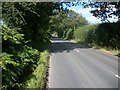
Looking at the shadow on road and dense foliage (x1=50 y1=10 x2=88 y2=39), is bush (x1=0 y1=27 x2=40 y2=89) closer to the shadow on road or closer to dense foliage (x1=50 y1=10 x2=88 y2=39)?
the shadow on road

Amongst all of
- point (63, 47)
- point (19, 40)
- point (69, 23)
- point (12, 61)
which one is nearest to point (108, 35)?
point (63, 47)

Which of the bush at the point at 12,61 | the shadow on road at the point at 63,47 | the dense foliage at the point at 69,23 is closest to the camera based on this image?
the bush at the point at 12,61

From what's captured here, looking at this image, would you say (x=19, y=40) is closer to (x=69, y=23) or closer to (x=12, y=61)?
(x=12, y=61)

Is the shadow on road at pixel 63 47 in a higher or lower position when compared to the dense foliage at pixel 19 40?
lower

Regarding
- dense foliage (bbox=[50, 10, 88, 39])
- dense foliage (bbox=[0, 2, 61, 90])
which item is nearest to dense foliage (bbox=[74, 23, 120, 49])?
dense foliage (bbox=[0, 2, 61, 90])

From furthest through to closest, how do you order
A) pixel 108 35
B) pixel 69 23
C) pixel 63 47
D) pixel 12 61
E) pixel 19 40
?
pixel 69 23 → pixel 63 47 → pixel 108 35 → pixel 19 40 → pixel 12 61

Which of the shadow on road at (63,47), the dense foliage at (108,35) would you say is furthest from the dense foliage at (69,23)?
the dense foliage at (108,35)

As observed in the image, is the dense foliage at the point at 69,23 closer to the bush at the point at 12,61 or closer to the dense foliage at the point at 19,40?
the dense foliage at the point at 19,40

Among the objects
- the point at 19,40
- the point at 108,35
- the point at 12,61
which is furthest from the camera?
the point at 108,35

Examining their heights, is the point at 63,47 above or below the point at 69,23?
below

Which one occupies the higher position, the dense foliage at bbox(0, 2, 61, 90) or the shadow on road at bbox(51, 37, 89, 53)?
the dense foliage at bbox(0, 2, 61, 90)

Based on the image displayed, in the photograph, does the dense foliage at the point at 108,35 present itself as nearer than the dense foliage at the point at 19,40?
No

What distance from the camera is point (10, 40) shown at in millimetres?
13453

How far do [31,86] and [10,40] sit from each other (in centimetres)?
332
